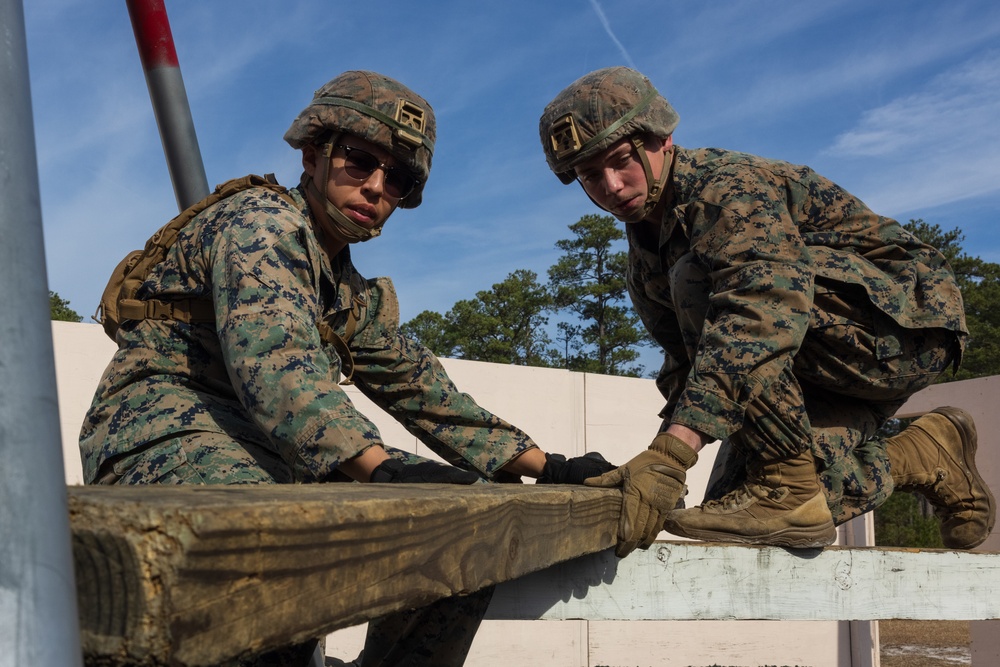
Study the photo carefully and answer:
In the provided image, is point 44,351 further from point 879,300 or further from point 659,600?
point 879,300

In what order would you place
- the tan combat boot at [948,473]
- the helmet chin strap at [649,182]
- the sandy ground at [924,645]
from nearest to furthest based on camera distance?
the helmet chin strap at [649,182]
the tan combat boot at [948,473]
the sandy ground at [924,645]

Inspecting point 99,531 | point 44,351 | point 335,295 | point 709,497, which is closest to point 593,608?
point 709,497

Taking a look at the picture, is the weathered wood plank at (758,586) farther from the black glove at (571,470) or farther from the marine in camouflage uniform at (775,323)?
the black glove at (571,470)

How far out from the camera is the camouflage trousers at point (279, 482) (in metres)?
2.14

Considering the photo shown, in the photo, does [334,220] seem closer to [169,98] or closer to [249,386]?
[249,386]

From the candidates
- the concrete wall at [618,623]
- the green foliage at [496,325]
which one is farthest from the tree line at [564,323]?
the concrete wall at [618,623]

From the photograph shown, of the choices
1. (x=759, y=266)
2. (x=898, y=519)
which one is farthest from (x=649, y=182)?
(x=898, y=519)

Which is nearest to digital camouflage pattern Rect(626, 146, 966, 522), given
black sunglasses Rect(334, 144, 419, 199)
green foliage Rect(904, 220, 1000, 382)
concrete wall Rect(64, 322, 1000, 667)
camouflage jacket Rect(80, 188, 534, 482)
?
camouflage jacket Rect(80, 188, 534, 482)

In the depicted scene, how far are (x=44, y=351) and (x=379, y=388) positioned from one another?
2.60 metres

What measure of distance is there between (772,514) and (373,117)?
1.54 meters

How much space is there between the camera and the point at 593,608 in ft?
8.14

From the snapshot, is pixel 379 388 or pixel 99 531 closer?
pixel 99 531

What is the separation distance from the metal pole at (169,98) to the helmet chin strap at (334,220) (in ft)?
3.16

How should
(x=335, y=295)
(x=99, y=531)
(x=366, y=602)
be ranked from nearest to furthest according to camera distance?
(x=99, y=531)
(x=366, y=602)
(x=335, y=295)
